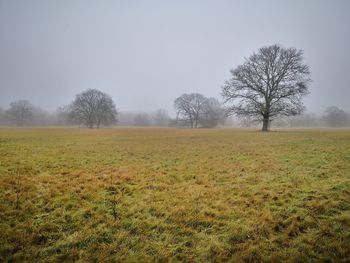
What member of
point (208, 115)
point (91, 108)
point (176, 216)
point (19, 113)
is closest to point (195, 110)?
point (208, 115)

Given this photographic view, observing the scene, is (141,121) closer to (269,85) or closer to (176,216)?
(269,85)

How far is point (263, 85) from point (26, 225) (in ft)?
114

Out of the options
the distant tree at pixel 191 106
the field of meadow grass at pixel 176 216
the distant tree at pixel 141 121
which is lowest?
the field of meadow grass at pixel 176 216

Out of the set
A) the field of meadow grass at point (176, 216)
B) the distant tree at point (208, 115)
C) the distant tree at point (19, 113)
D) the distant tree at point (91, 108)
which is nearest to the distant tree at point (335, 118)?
the distant tree at point (208, 115)

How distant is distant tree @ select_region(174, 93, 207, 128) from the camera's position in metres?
73.7

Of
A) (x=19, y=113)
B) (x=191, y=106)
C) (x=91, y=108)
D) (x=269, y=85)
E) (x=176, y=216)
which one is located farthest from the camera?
(x=19, y=113)

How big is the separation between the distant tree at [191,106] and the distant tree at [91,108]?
976 inches

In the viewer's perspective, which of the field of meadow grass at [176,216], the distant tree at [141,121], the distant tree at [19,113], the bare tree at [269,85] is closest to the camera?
the field of meadow grass at [176,216]

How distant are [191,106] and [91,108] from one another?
117 feet

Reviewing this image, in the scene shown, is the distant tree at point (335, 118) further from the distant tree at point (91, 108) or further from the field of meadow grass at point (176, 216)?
the field of meadow grass at point (176, 216)

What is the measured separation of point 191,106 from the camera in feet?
243

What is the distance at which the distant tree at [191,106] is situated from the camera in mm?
73688

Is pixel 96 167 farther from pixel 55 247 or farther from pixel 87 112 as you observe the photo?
pixel 87 112

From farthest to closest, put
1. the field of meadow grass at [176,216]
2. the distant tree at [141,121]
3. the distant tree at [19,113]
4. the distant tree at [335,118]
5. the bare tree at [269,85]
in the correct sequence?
the distant tree at [141,121] < the distant tree at [335,118] < the distant tree at [19,113] < the bare tree at [269,85] < the field of meadow grass at [176,216]
